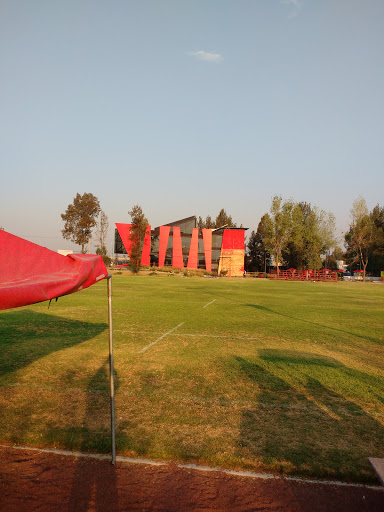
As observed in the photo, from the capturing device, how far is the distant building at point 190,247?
72.0 m

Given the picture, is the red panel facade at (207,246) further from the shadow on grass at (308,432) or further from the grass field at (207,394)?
the shadow on grass at (308,432)

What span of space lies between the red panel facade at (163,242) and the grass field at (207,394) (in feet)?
192

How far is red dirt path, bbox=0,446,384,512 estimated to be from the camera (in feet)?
11.3

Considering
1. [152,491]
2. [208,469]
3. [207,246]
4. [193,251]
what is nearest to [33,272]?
[152,491]

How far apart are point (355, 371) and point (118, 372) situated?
17.7 ft

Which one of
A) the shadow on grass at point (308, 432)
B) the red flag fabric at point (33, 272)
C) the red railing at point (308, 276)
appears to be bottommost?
the shadow on grass at point (308, 432)

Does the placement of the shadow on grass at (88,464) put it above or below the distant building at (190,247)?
below

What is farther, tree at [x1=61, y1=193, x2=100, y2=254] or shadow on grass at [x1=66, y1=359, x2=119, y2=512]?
tree at [x1=61, y1=193, x2=100, y2=254]

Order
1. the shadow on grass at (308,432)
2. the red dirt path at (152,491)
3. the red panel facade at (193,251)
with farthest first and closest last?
the red panel facade at (193,251) < the shadow on grass at (308,432) < the red dirt path at (152,491)

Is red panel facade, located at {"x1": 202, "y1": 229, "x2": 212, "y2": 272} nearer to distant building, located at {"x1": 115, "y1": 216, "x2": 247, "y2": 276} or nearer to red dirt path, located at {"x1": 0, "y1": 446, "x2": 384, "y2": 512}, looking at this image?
distant building, located at {"x1": 115, "y1": 216, "x2": 247, "y2": 276}

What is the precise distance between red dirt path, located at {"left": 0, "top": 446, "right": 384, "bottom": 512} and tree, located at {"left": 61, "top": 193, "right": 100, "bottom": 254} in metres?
79.2

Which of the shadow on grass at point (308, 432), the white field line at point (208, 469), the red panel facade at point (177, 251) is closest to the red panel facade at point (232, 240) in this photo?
the red panel facade at point (177, 251)

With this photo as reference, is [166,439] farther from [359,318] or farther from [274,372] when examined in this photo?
[359,318]

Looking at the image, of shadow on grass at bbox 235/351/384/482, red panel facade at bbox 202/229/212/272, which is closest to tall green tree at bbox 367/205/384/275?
red panel facade at bbox 202/229/212/272
